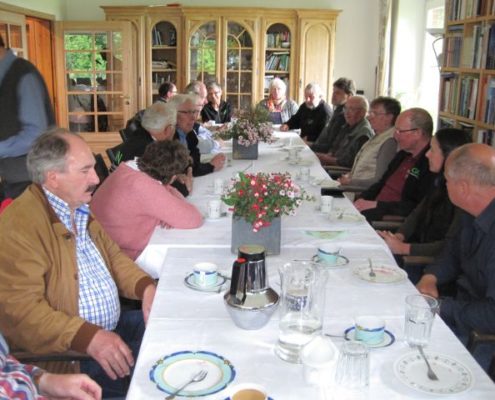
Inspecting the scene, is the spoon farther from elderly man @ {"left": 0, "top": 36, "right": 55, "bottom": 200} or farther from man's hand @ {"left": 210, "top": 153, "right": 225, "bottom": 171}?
man's hand @ {"left": 210, "top": 153, "right": 225, "bottom": 171}

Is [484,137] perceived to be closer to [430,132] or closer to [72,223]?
[430,132]

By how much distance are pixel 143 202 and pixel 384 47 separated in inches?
219

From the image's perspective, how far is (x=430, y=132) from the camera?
341cm

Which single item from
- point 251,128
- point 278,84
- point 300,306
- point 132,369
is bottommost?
point 132,369

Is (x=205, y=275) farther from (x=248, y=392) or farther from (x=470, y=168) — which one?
(x=470, y=168)

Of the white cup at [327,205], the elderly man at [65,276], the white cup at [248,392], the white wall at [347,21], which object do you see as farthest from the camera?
the white wall at [347,21]

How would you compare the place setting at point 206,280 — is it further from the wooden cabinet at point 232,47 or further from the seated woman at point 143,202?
the wooden cabinet at point 232,47

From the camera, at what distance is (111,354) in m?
1.76

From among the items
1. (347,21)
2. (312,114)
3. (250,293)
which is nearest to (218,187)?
(250,293)

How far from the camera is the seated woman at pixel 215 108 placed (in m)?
6.85

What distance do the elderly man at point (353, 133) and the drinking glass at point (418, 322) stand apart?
3.58 metres


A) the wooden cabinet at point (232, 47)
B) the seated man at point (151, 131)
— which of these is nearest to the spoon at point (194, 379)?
the seated man at point (151, 131)

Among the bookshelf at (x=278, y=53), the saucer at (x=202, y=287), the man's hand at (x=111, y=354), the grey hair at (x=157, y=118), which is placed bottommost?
the man's hand at (x=111, y=354)

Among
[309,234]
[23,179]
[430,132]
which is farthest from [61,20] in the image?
[309,234]
